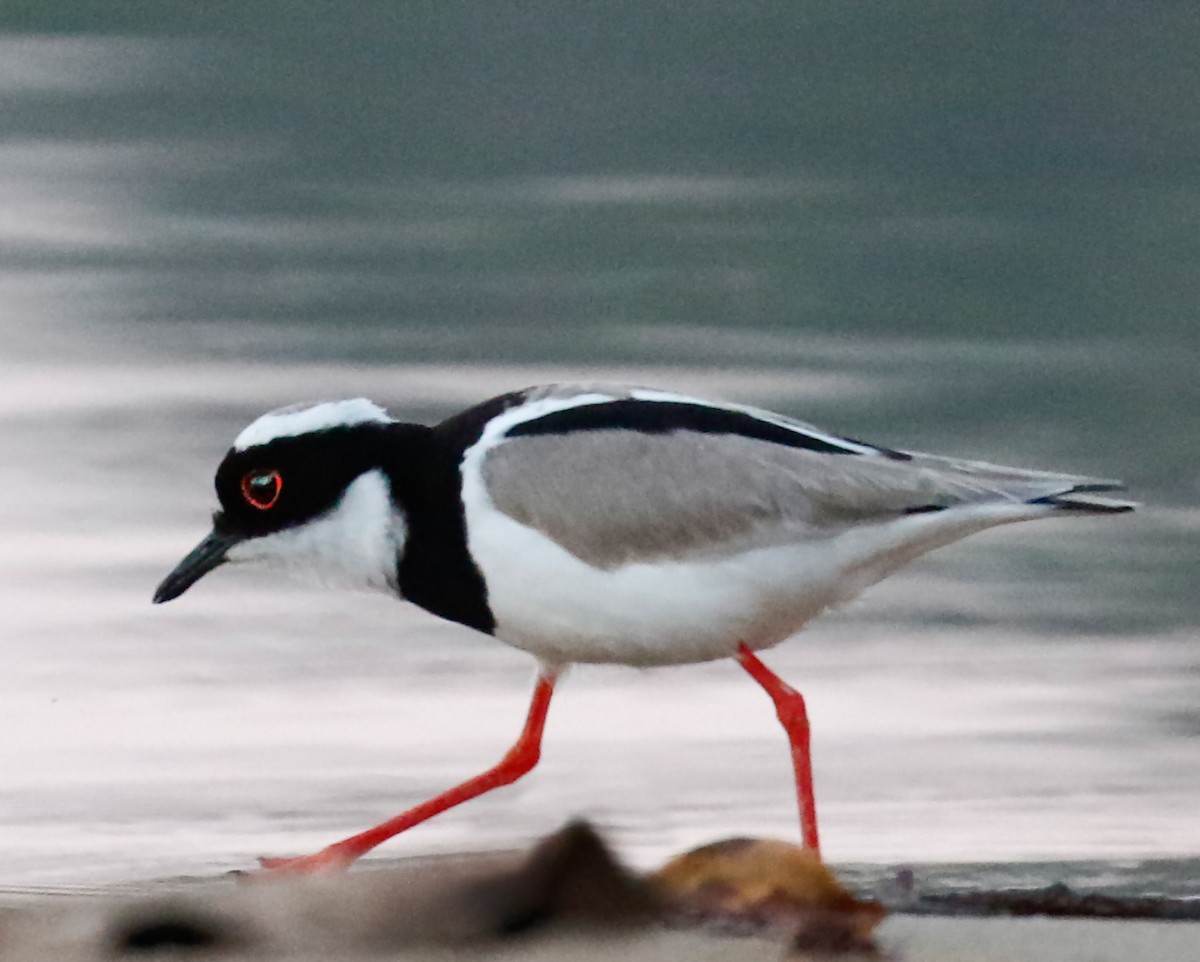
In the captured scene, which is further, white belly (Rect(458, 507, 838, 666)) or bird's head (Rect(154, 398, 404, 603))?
bird's head (Rect(154, 398, 404, 603))

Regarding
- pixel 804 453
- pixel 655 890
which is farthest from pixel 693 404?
pixel 655 890

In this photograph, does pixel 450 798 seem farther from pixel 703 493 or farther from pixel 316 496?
pixel 703 493

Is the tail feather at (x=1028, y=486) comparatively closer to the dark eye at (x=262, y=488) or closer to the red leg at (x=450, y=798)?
the red leg at (x=450, y=798)

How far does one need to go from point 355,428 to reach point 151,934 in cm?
163

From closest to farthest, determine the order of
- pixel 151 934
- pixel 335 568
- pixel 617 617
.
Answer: pixel 151 934 < pixel 617 617 < pixel 335 568

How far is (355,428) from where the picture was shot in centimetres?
521

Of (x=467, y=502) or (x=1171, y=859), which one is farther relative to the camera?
(x=1171, y=859)

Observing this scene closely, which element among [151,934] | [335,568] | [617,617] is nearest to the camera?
[151,934]

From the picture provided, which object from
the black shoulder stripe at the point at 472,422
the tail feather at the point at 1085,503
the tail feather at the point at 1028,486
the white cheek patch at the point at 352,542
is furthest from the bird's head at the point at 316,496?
the tail feather at the point at 1085,503

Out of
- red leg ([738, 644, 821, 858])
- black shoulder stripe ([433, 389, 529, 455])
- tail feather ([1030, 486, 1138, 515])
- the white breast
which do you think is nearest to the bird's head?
black shoulder stripe ([433, 389, 529, 455])

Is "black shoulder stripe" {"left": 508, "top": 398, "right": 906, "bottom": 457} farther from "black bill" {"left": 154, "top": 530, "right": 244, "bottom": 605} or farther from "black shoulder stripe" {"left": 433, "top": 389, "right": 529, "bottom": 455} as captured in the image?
"black bill" {"left": 154, "top": 530, "right": 244, "bottom": 605}

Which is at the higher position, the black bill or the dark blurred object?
the black bill

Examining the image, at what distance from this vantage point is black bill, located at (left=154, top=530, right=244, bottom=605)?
5305 millimetres

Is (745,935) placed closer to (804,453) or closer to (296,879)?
(296,879)
